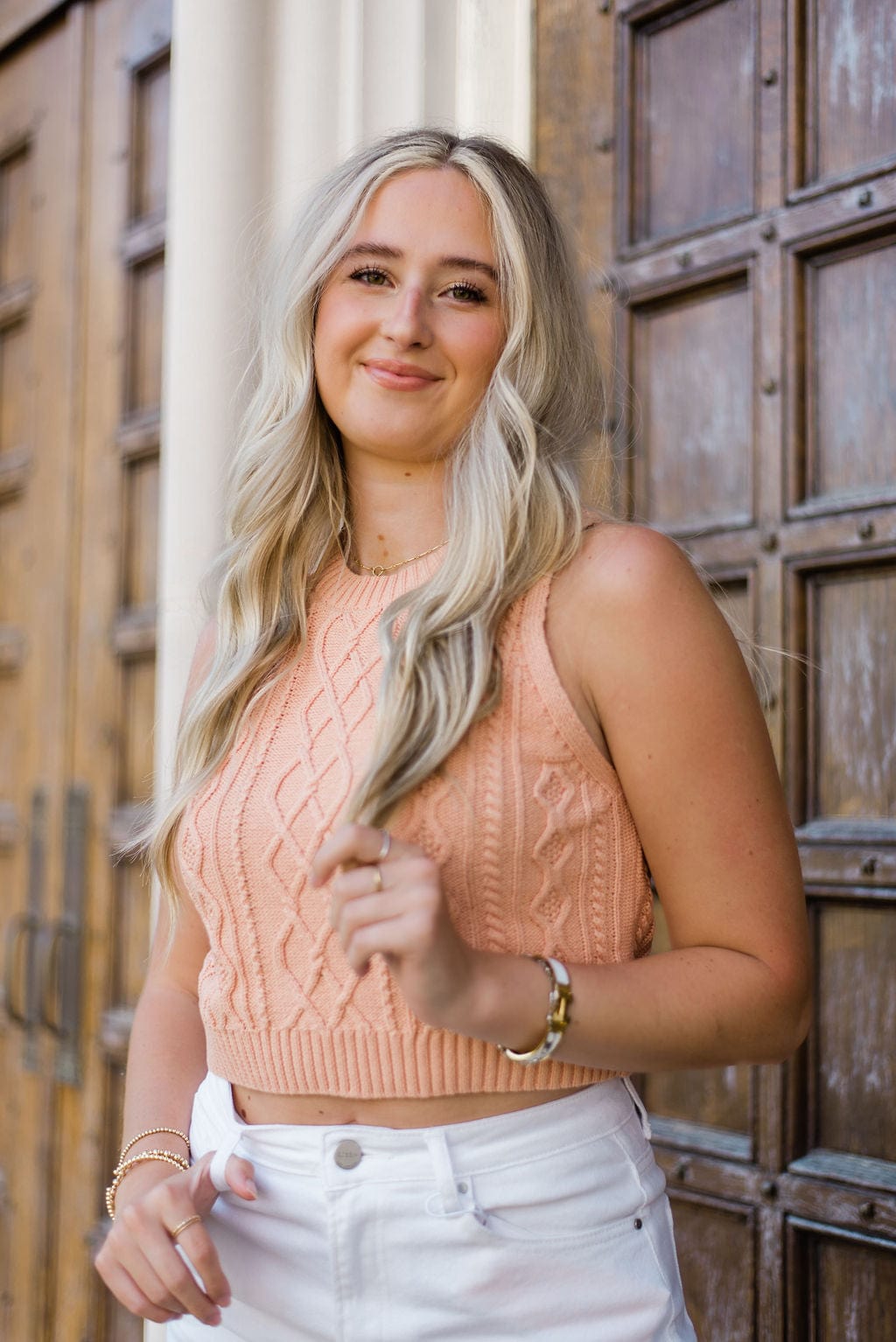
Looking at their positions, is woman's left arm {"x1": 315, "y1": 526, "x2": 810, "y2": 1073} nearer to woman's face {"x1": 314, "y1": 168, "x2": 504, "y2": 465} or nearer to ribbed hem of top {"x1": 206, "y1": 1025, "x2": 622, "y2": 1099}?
ribbed hem of top {"x1": 206, "y1": 1025, "x2": 622, "y2": 1099}

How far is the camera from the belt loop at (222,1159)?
1.26m

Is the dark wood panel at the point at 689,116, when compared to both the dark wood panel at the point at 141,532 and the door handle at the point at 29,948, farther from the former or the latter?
the door handle at the point at 29,948

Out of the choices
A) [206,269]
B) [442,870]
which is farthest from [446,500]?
[206,269]

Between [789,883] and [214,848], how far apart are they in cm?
53

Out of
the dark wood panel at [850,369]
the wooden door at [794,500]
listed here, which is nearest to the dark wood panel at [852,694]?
the wooden door at [794,500]

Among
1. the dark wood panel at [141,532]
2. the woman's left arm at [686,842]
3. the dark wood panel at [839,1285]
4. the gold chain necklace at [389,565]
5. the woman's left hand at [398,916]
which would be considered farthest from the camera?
the dark wood panel at [141,532]

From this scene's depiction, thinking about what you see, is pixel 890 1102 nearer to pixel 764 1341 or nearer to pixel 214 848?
pixel 764 1341

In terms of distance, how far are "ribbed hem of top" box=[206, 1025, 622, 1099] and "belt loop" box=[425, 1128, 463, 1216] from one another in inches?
1.6

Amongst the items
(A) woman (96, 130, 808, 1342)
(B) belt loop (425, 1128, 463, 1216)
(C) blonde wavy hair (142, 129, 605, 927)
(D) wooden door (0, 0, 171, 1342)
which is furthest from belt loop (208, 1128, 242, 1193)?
(D) wooden door (0, 0, 171, 1342)

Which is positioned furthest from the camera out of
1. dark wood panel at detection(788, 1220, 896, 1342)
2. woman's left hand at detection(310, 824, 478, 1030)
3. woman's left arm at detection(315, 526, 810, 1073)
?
dark wood panel at detection(788, 1220, 896, 1342)

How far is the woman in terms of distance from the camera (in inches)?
45.1

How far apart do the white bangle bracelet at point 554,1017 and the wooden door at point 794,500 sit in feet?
2.12

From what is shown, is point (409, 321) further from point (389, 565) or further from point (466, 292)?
point (389, 565)

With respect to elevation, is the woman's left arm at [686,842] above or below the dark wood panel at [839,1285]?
above
